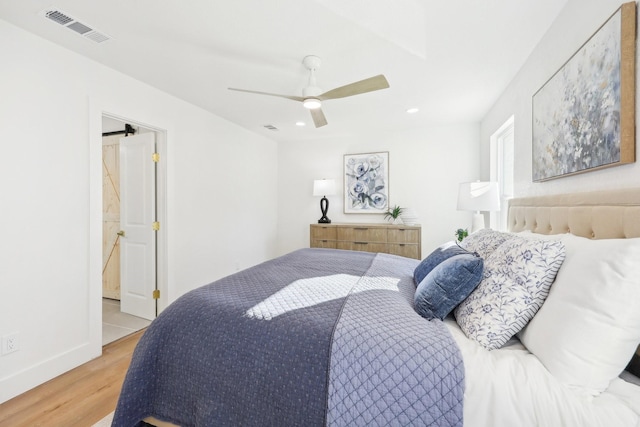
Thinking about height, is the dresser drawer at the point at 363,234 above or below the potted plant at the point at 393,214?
below

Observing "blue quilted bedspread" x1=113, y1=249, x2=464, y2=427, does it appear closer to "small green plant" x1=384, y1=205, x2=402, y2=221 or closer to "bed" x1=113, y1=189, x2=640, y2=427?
"bed" x1=113, y1=189, x2=640, y2=427

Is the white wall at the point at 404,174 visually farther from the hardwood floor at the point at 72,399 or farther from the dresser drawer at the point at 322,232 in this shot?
the hardwood floor at the point at 72,399

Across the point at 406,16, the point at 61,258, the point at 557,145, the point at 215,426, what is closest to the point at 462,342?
the point at 215,426

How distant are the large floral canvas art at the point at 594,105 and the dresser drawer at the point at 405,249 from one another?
7.43 feet

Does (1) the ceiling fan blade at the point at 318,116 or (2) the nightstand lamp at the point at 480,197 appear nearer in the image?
(1) the ceiling fan blade at the point at 318,116

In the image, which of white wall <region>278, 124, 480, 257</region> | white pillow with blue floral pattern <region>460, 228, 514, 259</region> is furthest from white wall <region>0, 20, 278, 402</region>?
white pillow with blue floral pattern <region>460, 228, 514, 259</region>

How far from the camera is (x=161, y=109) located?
2.97m

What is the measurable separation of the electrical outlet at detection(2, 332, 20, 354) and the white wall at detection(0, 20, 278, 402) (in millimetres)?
39

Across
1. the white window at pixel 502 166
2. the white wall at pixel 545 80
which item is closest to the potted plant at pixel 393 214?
the white window at pixel 502 166

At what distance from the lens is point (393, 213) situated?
4.44 m

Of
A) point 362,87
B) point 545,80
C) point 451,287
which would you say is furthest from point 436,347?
point 545,80

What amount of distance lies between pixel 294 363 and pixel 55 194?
88.3 inches

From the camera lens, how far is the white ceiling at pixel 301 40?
1747 mm

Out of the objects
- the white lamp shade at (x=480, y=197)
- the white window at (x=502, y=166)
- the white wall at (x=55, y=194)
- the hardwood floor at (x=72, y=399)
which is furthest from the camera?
the white window at (x=502, y=166)
